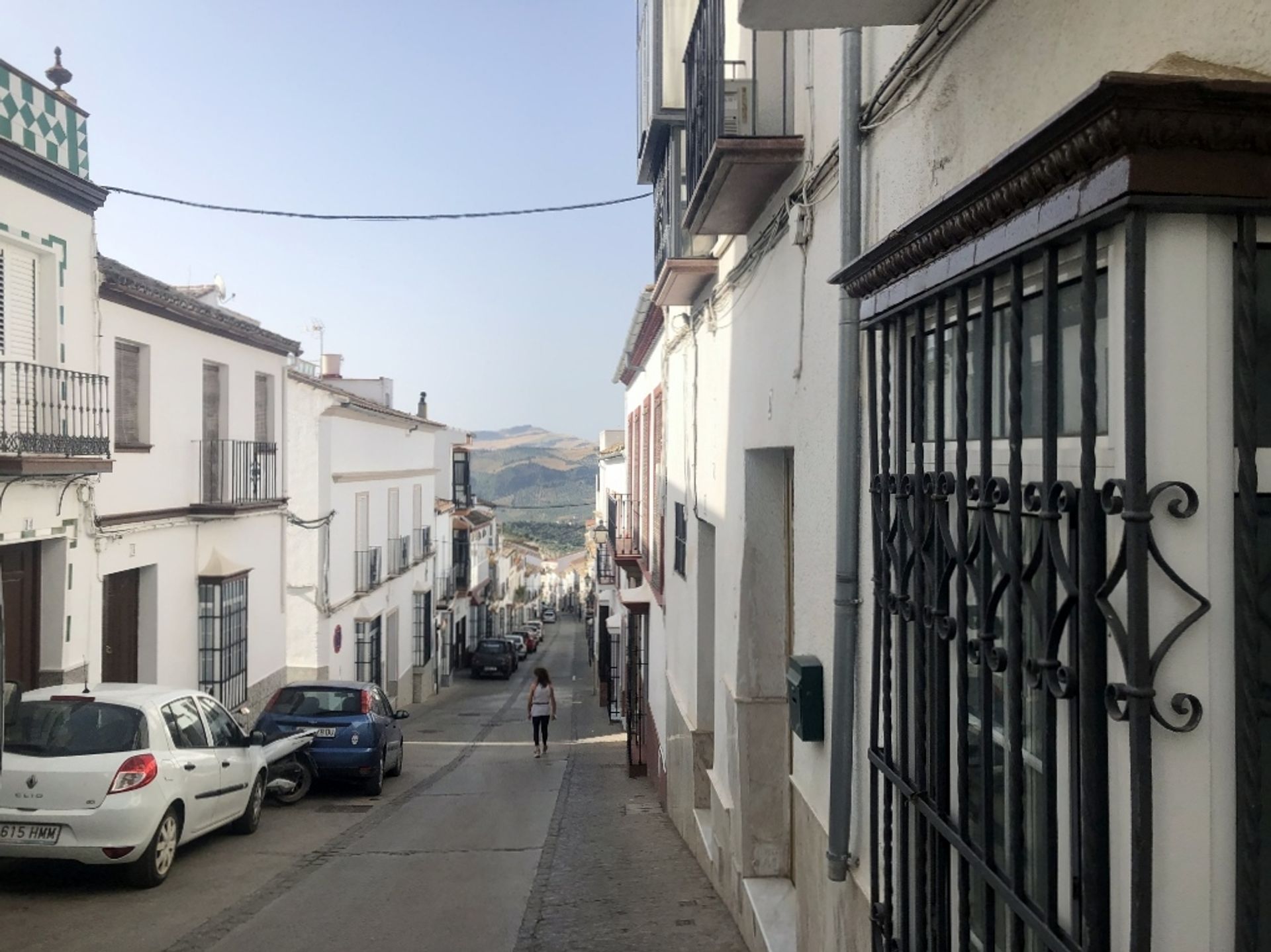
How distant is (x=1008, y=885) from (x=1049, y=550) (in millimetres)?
846

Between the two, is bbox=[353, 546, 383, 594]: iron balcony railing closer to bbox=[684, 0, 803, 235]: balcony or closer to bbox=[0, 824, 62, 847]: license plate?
bbox=[0, 824, 62, 847]: license plate

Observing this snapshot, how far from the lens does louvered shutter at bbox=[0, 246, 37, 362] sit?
10.4 meters

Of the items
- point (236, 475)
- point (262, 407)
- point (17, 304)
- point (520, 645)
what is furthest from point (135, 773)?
point (520, 645)

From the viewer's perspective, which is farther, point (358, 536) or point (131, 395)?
point (358, 536)

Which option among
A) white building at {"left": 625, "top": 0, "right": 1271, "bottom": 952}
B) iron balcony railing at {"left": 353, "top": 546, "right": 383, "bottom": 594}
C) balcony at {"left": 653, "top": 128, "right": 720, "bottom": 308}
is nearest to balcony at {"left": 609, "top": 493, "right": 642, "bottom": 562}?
iron balcony railing at {"left": 353, "top": 546, "right": 383, "bottom": 594}

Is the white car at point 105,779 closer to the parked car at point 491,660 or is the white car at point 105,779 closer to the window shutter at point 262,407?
the window shutter at point 262,407

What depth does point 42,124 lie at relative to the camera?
35.9 ft

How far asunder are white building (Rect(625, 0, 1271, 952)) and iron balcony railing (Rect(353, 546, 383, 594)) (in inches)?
723

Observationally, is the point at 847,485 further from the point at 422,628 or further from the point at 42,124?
the point at 422,628

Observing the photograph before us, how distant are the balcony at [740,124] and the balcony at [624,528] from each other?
10.7 meters

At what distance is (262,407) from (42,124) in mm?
7442

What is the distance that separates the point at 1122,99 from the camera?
2.05m

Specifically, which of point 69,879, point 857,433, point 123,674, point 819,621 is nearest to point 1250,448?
point 857,433

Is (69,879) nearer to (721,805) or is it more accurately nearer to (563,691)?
(721,805)
